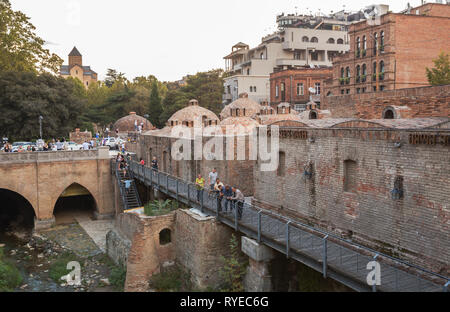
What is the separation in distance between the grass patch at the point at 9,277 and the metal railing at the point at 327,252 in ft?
28.9

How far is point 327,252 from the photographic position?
453 inches

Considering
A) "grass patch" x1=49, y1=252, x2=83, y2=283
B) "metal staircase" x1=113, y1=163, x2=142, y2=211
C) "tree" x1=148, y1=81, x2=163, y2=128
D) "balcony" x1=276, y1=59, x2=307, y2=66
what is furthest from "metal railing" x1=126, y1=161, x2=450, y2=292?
"tree" x1=148, y1=81, x2=163, y2=128

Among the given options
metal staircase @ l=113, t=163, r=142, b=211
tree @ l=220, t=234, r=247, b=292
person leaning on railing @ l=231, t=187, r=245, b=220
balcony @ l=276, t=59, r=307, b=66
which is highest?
balcony @ l=276, t=59, r=307, b=66

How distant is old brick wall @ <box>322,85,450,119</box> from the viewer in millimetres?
17453

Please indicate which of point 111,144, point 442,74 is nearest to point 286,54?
point 111,144

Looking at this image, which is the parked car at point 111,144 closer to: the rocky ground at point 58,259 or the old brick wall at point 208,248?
the rocky ground at point 58,259

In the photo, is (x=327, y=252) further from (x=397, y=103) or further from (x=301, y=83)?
(x=301, y=83)

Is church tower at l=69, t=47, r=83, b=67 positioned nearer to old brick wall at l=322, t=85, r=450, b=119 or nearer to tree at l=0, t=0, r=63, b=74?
tree at l=0, t=0, r=63, b=74

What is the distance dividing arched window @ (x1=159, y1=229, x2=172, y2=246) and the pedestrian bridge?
1225 centimetres

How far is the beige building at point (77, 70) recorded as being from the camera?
113 meters

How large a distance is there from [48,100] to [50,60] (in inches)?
190

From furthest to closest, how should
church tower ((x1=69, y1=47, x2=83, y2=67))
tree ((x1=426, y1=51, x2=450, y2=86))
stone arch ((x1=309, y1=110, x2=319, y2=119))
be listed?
church tower ((x1=69, y1=47, x2=83, y2=67)) → tree ((x1=426, y1=51, x2=450, y2=86)) → stone arch ((x1=309, y1=110, x2=319, y2=119))

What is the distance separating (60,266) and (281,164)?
472 inches
